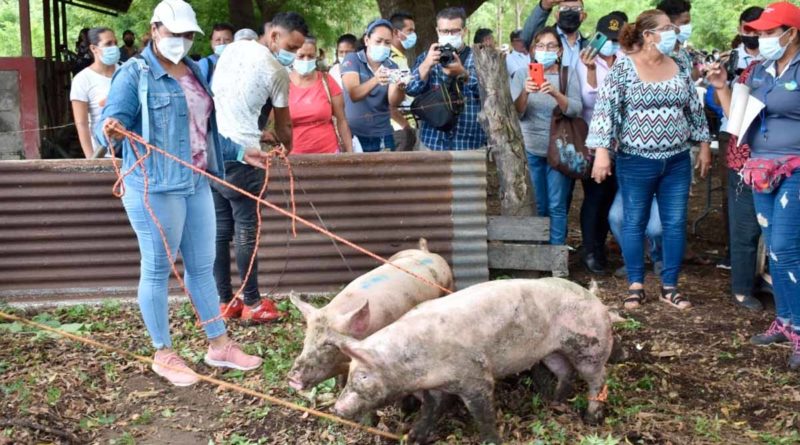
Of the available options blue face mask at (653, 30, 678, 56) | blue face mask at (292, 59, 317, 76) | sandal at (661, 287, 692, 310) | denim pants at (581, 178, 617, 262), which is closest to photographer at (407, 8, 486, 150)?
blue face mask at (292, 59, 317, 76)

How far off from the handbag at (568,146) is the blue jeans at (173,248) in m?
2.95

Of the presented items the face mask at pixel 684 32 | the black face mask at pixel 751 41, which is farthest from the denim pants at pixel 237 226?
the black face mask at pixel 751 41

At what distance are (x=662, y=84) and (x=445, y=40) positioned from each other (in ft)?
5.77

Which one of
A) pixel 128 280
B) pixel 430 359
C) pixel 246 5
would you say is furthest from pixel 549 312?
pixel 246 5

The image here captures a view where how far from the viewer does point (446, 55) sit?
21.0ft

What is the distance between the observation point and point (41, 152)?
10.3 meters

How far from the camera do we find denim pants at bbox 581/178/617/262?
6.94 metres

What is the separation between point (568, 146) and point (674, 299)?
141 centimetres

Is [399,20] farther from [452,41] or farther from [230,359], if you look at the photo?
[230,359]

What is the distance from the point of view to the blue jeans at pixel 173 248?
4.48 meters

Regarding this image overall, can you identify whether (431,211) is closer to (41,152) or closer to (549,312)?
(549,312)

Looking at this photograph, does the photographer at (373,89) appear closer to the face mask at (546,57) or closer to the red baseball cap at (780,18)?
the face mask at (546,57)

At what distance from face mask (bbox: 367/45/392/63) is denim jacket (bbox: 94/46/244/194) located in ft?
8.28

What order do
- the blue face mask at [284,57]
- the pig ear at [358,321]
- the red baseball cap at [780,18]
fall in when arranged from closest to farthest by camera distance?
the pig ear at [358,321], the red baseball cap at [780,18], the blue face mask at [284,57]
